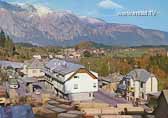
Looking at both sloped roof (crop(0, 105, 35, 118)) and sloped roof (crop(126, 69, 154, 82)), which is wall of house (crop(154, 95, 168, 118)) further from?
sloped roof (crop(126, 69, 154, 82))

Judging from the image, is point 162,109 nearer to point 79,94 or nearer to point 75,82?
point 75,82

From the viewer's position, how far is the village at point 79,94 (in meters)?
19.8

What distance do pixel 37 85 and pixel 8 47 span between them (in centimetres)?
2878

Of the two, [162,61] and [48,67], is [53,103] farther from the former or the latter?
[162,61]

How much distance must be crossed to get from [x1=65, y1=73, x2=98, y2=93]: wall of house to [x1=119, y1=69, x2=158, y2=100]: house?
3.59 meters

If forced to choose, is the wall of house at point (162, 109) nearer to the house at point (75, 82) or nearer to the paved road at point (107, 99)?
the paved road at point (107, 99)

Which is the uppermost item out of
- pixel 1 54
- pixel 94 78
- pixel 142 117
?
pixel 1 54

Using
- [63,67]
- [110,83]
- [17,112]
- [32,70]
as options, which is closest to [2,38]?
[32,70]

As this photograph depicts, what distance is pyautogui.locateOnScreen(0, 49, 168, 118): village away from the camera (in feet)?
65.0

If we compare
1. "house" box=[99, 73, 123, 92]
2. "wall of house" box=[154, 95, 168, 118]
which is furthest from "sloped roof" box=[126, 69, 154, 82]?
"wall of house" box=[154, 95, 168, 118]

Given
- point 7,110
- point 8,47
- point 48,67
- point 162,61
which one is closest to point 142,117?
point 7,110

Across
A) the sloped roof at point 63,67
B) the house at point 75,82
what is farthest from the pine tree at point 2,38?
the house at point 75,82

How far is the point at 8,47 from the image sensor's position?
5991cm

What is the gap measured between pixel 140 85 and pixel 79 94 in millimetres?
5888
